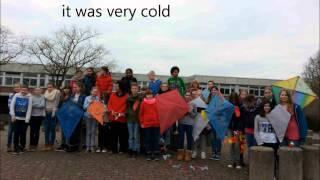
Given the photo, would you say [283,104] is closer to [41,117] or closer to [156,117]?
[156,117]

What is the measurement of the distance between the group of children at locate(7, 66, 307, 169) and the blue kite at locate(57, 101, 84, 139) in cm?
11

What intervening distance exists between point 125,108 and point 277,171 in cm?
400

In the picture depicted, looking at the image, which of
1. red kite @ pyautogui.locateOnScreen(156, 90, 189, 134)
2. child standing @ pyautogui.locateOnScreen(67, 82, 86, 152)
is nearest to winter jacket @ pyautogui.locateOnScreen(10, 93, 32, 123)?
child standing @ pyautogui.locateOnScreen(67, 82, 86, 152)

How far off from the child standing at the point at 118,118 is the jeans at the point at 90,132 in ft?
1.76

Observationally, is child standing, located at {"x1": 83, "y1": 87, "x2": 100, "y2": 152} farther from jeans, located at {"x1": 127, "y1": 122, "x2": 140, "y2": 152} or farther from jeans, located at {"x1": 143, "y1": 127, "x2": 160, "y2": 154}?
jeans, located at {"x1": 143, "y1": 127, "x2": 160, "y2": 154}

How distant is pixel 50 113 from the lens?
11.7 m

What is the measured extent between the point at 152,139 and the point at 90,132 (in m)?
1.87

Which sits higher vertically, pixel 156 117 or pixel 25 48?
pixel 25 48

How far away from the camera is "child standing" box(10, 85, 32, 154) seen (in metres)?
11.3

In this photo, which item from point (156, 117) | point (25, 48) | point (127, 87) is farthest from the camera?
point (25, 48)

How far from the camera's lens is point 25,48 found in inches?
1657

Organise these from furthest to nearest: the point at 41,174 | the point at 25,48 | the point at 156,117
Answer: the point at 25,48, the point at 156,117, the point at 41,174

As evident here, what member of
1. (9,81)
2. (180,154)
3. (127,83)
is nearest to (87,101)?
(127,83)

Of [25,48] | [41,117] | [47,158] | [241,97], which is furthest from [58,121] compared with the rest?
[25,48]
